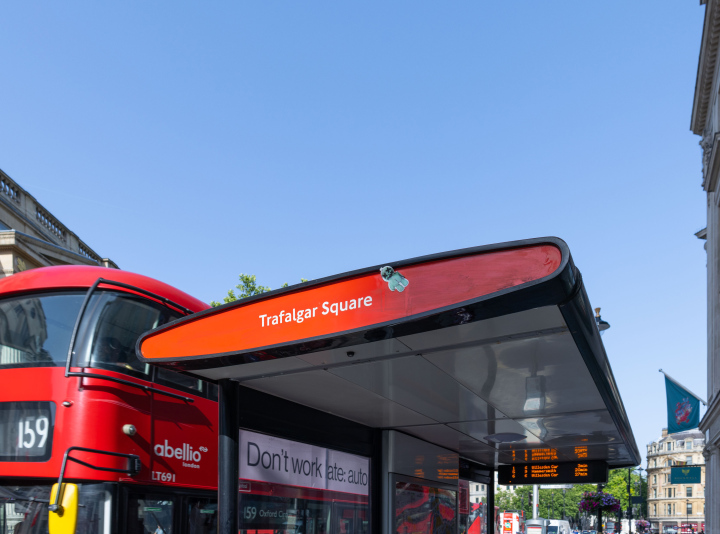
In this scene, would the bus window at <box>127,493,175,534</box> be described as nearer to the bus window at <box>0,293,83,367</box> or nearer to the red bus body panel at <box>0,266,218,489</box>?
the red bus body panel at <box>0,266,218,489</box>

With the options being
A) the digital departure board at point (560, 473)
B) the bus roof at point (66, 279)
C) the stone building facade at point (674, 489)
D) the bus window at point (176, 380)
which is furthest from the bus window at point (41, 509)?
the stone building facade at point (674, 489)

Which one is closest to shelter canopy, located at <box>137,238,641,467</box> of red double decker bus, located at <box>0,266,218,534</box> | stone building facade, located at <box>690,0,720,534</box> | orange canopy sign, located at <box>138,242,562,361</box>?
orange canopy sign, located at <box>138,242,562,361</box>

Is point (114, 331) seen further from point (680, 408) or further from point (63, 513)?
point (680, 408)

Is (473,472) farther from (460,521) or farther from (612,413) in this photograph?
(612,413)

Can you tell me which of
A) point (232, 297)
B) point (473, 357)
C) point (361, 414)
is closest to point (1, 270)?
point (232, 297)

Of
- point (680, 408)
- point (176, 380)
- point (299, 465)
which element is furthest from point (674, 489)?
point (176, 380)

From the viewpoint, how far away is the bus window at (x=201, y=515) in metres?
6.27

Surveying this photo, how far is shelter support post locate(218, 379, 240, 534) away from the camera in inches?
235

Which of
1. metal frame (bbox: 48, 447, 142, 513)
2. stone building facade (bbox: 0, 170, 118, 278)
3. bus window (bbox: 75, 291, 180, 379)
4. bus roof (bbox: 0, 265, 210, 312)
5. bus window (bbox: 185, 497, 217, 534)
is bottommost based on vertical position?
Answer: bus window (bbox: 185, 497, 217, 534)

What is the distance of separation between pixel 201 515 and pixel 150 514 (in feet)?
2.43

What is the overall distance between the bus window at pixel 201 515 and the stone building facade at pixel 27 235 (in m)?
16.6

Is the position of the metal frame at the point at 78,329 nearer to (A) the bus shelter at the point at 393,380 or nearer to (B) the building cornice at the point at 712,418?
(A) the bus shelter at the point at 393,380

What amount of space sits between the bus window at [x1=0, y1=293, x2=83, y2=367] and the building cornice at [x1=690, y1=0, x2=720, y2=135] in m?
21.2

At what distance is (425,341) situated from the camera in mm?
5207
